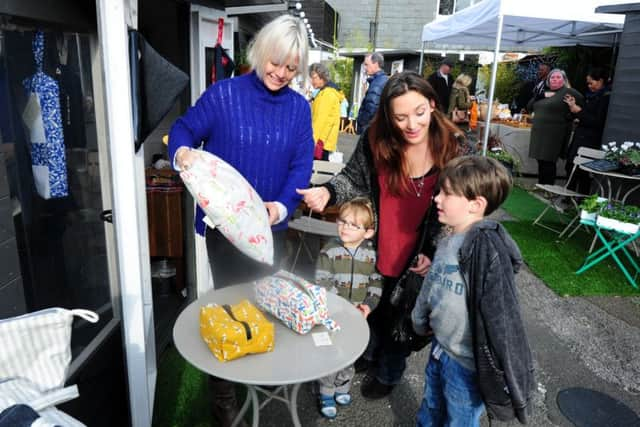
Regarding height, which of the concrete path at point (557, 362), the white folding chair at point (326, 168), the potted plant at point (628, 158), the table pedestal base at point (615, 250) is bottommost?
the concrete path at point (557, 362)

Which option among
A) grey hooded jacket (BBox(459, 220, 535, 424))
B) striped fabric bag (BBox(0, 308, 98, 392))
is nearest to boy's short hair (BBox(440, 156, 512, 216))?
grey hooded jacket (BBox(459, 220, 535, 424))

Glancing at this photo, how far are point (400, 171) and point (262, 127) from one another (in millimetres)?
624

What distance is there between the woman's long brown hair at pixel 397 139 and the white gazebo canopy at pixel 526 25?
4926 millimetres

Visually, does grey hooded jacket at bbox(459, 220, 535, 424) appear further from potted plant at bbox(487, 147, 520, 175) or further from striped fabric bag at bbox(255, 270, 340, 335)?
potted plant at bbox(487, 147, 520, 175)

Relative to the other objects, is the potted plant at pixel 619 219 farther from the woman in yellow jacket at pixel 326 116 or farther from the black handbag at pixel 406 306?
the woman in yellow jacket at pixel 326 116

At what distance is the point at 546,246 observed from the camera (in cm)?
529

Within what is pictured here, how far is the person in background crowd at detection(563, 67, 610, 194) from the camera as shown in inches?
254

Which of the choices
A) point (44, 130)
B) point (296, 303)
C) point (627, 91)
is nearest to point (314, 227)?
point (296, 303)

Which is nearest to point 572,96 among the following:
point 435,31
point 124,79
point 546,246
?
point 546,246

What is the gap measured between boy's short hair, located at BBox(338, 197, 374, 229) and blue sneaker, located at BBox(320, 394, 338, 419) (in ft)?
3.18

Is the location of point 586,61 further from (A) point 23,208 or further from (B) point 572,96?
(A) point 23,208

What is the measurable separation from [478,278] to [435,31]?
9226 mm

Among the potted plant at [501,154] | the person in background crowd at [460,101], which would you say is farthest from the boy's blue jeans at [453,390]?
the person in background crowd at [460,101]

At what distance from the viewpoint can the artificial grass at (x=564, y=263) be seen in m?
4.28
